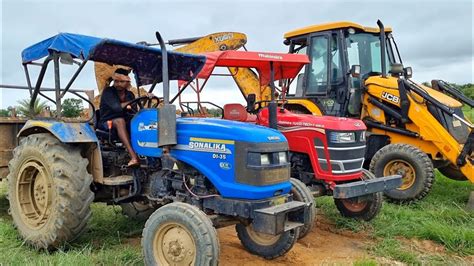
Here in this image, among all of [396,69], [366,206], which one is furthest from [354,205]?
[396,69]

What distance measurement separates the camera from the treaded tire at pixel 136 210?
584 cm

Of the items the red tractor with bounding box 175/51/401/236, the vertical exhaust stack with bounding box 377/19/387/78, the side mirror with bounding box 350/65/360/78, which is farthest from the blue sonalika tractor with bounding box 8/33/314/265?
the vertical exhaust stack with bounding box 377/19/387/78

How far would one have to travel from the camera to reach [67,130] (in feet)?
15.6

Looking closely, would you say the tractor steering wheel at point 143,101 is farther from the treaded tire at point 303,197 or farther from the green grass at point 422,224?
the green grass at point 422,224

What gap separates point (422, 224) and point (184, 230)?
3.45 m

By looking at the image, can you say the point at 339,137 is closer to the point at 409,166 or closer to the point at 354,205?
the point at 354,205

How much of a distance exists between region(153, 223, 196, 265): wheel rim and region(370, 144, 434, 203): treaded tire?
14.7 feet

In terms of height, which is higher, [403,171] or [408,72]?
[408,72]

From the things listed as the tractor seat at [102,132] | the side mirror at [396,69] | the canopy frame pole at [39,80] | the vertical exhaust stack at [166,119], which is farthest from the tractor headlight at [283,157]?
the side mirror at [396,69]

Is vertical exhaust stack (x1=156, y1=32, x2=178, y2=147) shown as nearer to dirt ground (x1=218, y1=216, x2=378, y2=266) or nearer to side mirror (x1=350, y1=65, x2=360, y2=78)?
dirt ground (x1=218, y1=216, x2=378, y2=266)

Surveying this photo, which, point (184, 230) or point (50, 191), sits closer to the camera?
point (184, 230)

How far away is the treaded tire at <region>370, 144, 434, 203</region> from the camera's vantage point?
6.97m

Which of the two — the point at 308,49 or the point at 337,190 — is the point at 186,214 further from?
the point at 308,49

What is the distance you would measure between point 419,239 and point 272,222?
8.45 ft
